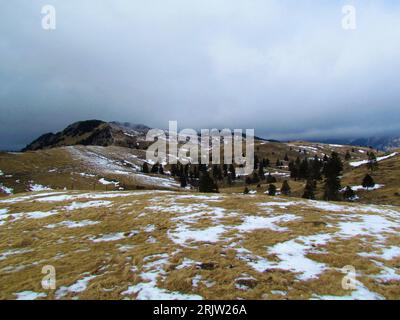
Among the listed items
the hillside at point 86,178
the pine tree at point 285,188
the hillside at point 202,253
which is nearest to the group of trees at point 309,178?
the pine tree at point 285,188

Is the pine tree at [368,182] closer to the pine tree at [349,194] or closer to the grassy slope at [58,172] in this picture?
the pine tree at [349,194]

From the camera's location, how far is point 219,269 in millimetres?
11117

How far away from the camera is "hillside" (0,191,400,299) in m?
9.59

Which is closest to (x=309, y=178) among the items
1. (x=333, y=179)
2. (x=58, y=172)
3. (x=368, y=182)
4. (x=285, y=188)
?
(x=285, y=188)

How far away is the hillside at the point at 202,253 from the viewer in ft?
31.4

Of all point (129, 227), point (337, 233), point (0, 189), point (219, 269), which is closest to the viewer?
point (219, 269)

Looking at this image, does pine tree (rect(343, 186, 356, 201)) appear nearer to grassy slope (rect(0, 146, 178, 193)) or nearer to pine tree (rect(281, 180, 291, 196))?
pine tree (rect(281, 180, 291, 196))

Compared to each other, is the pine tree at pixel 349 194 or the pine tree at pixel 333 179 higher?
the pine tree at pixel 333 179

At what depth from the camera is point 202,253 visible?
43.3 ft

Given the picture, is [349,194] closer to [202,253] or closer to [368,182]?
[368,182]

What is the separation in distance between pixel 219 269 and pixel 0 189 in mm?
121906

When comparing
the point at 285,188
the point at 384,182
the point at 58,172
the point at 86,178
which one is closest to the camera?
the point at 384,182
